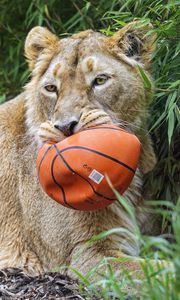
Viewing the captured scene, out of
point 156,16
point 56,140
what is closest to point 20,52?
point 156,16

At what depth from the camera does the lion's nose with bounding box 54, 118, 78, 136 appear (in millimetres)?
5141

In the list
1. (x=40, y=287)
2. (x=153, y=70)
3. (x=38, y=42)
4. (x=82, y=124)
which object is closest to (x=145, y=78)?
(x=153, y=70)

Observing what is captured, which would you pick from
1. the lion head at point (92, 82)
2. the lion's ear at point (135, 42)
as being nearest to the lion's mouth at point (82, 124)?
the lion head at point (92, 82)

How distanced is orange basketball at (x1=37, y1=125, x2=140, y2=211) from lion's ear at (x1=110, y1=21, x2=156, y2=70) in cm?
97

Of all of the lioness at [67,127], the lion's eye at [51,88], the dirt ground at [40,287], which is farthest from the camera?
the lion's eye at [51,88]

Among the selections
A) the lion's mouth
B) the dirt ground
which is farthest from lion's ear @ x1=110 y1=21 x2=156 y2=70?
the dirt ground

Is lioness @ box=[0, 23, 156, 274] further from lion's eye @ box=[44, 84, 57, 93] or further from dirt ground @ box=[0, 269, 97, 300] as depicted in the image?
dirt ground @ box=[0, 269, 97, 300]

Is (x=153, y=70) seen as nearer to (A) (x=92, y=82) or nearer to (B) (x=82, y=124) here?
(A) (x=92, y=82)

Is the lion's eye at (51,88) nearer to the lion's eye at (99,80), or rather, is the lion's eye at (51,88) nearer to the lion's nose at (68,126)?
Answer: the lion's eye at (99,80)

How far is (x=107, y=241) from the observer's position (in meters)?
5.59

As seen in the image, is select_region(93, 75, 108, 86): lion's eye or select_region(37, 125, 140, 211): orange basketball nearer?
select_region(37, 125, 140, 211): orange basketball

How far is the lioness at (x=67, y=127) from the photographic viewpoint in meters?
5.56

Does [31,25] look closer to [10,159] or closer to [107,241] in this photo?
[10,159]

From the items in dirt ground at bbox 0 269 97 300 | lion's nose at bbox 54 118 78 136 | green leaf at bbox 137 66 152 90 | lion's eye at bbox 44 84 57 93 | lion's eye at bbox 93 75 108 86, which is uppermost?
lion's nose at bbox 54 118 78 136
